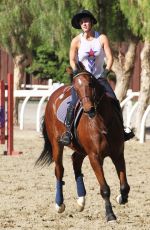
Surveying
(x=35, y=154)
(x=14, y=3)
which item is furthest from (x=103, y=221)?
(x=14, y=3)

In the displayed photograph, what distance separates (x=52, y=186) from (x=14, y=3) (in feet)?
38.0

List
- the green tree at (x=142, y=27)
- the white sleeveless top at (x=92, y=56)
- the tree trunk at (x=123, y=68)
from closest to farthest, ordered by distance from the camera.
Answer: the white sleeveless top at (x=92, y=56) → the green tree at (x=142, y=27) → the tree trunk at (x=123, y=68)

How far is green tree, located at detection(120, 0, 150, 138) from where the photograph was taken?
59.1ft

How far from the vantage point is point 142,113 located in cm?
1997

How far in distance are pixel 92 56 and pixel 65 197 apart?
7.88 ft

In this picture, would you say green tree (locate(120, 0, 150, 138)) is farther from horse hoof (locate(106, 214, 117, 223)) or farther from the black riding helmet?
horse hoof (locate(106, 214, 117, 223))

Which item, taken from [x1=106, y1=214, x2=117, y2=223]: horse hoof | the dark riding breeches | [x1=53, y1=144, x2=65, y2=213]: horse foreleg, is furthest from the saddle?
[x1=106, y1=214, x2=117, y2=223]: horse hoof

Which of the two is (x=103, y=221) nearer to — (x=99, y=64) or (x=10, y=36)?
(x=99, y=64)

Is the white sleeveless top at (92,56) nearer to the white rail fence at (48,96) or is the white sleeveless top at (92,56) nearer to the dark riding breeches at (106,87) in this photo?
the dark riding breeches at (106,87)

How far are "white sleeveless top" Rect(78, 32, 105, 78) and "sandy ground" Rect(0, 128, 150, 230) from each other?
1623 millimetres

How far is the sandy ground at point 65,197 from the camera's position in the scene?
27.8 feet

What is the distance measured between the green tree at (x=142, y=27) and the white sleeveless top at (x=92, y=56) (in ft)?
29.6

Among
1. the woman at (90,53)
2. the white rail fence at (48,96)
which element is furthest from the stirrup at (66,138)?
the white rail fence at (48,96)

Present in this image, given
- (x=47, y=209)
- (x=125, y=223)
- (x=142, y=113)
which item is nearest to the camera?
(x=125, y=223)
